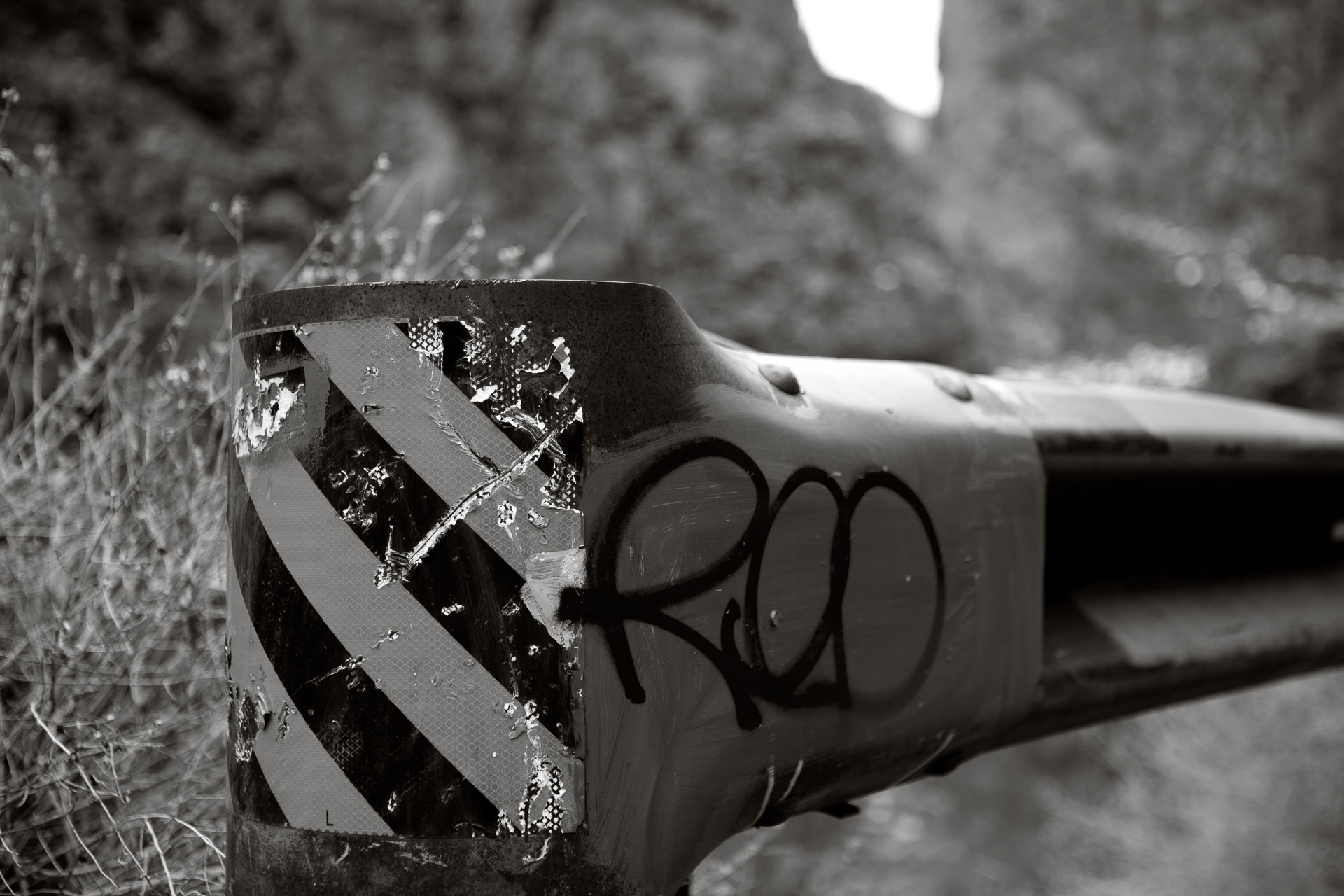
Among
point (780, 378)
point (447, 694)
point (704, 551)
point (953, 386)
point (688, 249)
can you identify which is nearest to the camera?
point (447, 694)

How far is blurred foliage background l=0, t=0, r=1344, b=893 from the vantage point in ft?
5.96

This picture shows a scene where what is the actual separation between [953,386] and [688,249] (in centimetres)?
521

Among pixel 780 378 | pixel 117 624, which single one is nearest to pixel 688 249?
pixel 117 624

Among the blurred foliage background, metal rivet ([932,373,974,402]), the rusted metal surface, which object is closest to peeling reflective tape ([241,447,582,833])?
the rusted metal surface

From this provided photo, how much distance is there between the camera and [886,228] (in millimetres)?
7180

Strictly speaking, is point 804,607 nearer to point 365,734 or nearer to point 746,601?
point 746,601

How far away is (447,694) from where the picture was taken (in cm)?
100

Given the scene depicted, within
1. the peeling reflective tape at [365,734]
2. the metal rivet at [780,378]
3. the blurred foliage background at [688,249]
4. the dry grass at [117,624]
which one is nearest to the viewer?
the peeling reflective tape at [365,734]

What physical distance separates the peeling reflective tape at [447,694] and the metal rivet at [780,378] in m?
0.47

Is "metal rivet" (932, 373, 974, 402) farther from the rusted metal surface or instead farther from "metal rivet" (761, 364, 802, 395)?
"metal rivet" (761, 364, 802, 395)

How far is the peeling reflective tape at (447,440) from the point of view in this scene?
3.29ft

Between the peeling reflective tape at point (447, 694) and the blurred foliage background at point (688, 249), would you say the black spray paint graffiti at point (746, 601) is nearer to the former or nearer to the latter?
the peeling reflective tape at point (447, 694)

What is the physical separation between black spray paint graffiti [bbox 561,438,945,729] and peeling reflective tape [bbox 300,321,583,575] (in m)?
0.06

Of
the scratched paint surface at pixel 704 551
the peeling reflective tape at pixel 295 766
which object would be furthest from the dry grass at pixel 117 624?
the scratched paint surface at pixel 704 551
